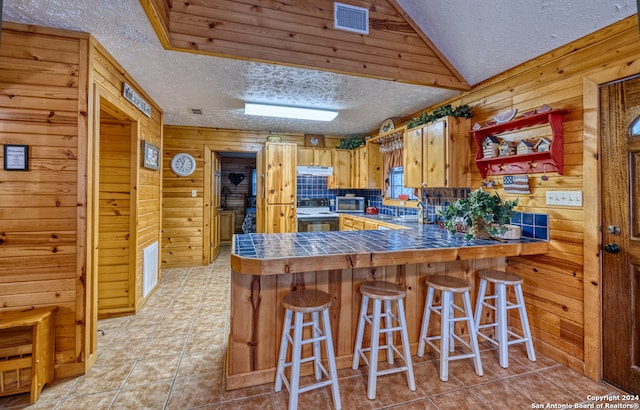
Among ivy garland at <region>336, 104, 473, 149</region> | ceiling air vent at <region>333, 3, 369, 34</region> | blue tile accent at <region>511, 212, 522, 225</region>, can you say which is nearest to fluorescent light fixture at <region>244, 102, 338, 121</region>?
ivy garland at <region>336, 104, 473, 149</region>

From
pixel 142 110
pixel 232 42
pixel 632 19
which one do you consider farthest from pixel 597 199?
pixel 142 110

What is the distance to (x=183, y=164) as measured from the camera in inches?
185

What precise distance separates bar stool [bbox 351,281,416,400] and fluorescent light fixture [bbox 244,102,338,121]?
2320mm

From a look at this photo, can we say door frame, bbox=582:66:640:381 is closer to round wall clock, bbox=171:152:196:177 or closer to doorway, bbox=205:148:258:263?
round wall clock, bbox=171:152:196:177

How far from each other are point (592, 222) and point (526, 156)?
0.65 metres

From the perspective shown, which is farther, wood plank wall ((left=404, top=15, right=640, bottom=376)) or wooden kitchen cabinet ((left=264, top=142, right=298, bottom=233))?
wooden kitchen cabinet ((left=264, top=142, right=298, bottom=233))

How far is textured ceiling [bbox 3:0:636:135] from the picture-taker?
6.20 feet

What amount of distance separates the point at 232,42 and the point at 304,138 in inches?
120

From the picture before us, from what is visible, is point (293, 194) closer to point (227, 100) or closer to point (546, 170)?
point (227, 100)

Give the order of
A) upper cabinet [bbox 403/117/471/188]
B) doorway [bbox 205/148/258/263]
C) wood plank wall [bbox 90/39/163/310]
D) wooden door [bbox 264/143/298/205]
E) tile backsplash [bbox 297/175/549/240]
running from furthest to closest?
doorway [bbox 205/148/258/263], wooden door [bbox 264/143/298/205], upper cabinet [bbox 403/117/471/188], tile backsplash [bbox 297/175/549/240], wood plank wall [bbox 90/39/163/310]

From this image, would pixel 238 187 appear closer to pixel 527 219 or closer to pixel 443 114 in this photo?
pixel 443 114

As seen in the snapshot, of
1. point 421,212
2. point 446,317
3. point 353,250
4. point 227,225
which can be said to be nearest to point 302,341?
point 353,250

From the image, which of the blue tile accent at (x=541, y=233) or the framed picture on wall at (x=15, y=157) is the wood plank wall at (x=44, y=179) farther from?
the blue tile accent at (x=541, y=233)

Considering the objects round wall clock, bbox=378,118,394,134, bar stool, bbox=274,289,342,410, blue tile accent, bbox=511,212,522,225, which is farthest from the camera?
round wall clock, bbox=378,118,394,134
